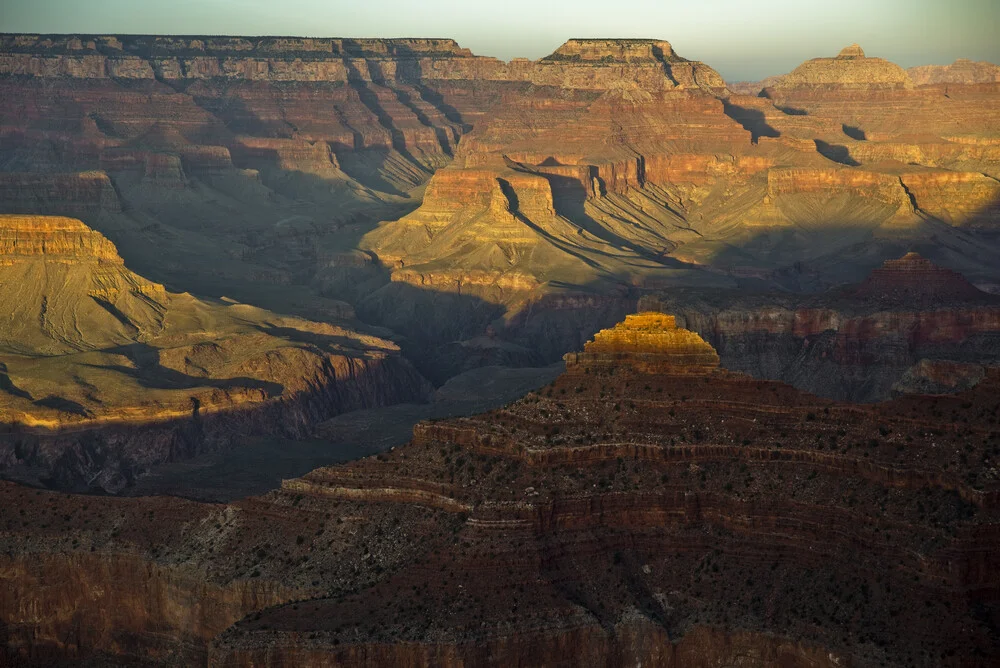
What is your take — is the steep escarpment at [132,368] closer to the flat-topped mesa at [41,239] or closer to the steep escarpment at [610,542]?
the flat-topped mesa at [41,239]

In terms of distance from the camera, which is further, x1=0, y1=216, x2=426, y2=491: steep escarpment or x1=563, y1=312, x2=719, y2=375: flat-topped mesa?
x1=0, y1=216, x2=426, y2=491: steep escarpment

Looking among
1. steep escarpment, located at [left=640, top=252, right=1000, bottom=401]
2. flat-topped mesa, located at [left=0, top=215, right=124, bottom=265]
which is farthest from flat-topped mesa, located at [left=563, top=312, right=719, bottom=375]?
flat-topped mesa, located at [left=0, top=215, right=124, bottom=265]

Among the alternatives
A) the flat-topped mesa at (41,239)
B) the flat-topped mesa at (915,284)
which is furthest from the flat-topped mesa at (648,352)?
the flat-topped mesa at (41,239)

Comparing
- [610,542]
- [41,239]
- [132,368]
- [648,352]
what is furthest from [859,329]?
[41,239]

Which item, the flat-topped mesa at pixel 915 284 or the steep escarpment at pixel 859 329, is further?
the flat-topped mesa at pixel 915 284

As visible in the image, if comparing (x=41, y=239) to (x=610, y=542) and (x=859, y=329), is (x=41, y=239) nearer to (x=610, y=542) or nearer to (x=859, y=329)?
(x=859, y=329)

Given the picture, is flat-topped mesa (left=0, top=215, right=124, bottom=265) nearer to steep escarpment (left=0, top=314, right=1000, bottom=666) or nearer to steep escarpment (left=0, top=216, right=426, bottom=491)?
steep escarpment (left=0, top=216, right=426, bottom=491)

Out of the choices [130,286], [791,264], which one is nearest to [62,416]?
[130,286]
